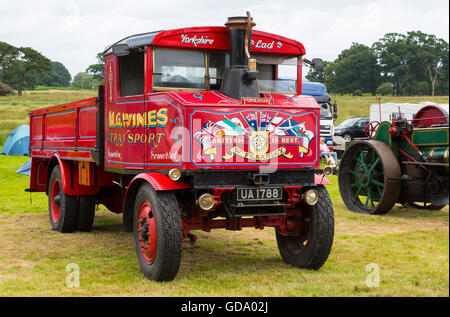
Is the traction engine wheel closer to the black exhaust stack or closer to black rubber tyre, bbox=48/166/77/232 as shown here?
the black exhaust stack

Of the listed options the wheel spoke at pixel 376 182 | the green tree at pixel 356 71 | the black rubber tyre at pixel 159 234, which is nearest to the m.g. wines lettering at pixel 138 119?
the black rubber tyre at pixel 159 234

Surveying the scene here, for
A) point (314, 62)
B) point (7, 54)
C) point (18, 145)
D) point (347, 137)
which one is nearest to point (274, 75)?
point (314, 62)

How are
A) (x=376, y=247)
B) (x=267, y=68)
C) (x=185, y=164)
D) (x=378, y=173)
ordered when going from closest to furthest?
(x=185, y=164) < (x=267, y=68) < (x=376, y=247) < (x=378, y=173)

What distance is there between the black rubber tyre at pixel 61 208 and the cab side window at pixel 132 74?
2.84 meters

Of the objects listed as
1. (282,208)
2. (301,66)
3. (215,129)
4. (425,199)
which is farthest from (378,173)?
(215,129)

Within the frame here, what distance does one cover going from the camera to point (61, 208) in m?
9.36

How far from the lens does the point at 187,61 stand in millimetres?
6535

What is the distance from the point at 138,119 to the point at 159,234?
148cm

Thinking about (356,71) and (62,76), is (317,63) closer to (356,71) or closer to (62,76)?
(356,71)

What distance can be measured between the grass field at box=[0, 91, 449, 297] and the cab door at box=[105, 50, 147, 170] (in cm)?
131

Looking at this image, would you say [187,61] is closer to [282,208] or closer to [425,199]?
[282,208]

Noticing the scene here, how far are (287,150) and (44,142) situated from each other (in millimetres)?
5961

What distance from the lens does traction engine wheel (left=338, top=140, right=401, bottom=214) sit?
36.0 feet

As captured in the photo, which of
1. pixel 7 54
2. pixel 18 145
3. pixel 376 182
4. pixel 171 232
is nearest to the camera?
pixel 171 232
